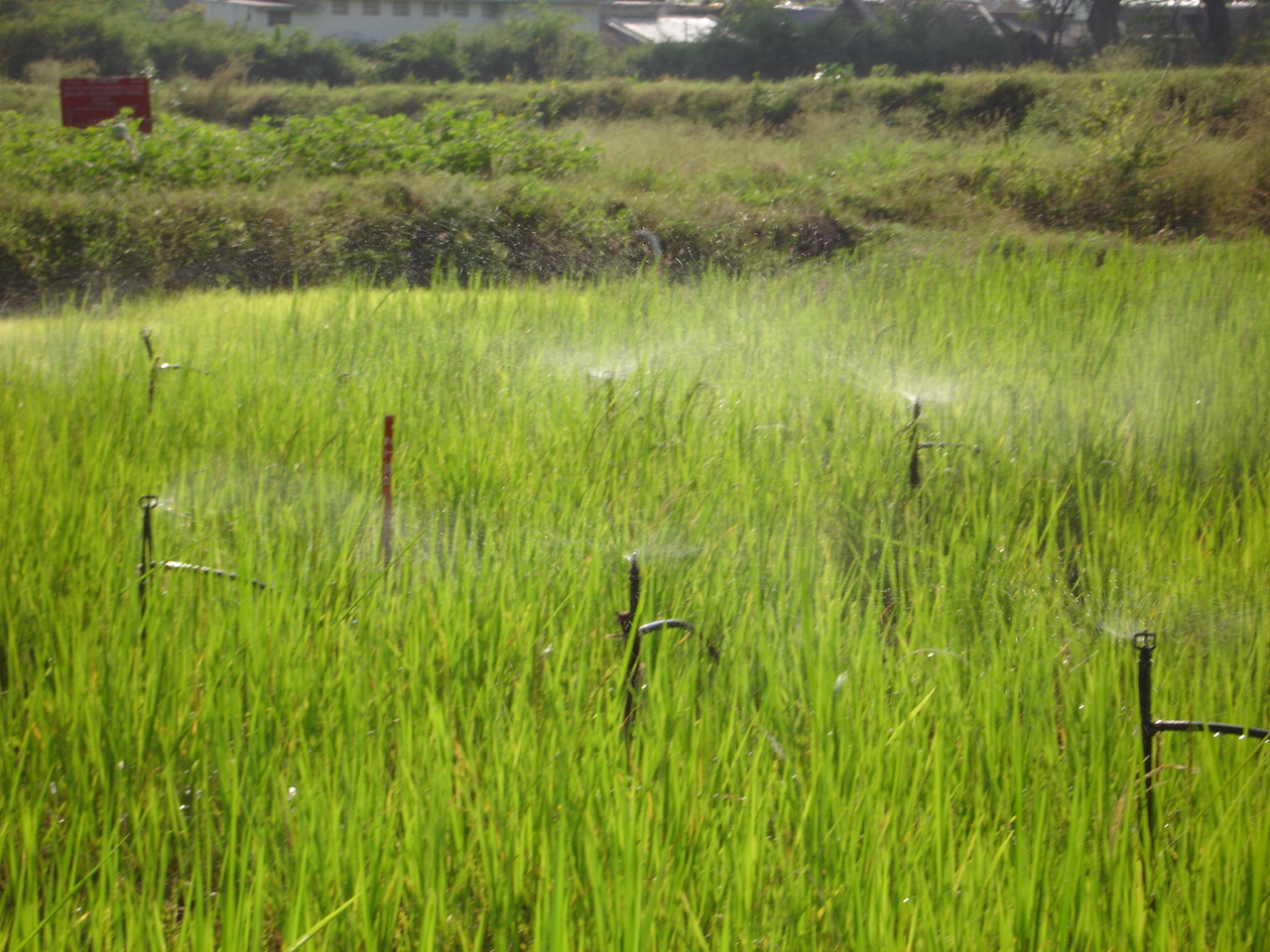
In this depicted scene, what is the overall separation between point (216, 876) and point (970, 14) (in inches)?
1040

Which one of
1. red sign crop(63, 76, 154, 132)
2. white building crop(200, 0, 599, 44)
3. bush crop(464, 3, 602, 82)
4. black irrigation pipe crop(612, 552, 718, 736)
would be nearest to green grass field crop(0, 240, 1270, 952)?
black irrigation pipe crop(612, 552, 718, 736)

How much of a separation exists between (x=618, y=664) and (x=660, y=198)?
905 centimetres

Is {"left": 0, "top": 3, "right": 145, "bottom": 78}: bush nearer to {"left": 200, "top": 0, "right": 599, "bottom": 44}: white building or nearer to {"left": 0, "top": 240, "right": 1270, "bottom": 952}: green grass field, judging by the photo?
{"left": 200, "top": 0, "right": 599, "bottom": 44}: white building

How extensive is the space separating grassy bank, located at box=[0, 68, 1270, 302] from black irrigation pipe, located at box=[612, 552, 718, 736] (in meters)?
5.33

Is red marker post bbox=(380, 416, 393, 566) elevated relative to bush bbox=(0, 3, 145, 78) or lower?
lower

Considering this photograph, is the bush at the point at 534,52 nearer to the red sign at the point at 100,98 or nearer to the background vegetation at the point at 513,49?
the background vegetation at the point at 513,49

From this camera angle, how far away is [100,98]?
43.4 feet

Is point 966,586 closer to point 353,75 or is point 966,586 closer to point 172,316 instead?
point 172,316

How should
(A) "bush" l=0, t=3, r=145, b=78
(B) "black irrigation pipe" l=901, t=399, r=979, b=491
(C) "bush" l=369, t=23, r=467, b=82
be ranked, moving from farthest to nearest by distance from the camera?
(C) "bush" l=369, t=23, r=467, b=82, (A) "bush" l=0, t=3, r=145, b=78, (B) "black irrigation pipe" l=901, t=399, r=979, b=491

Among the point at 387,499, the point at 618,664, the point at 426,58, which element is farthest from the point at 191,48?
the point at 618,664

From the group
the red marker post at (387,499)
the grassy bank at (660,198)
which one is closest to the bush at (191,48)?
the grassy bank at (660,198)

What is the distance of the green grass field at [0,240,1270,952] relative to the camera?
4.48 ft

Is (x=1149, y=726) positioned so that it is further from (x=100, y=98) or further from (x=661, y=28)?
(x=661, y=28)

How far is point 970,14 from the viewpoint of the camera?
24094mm
